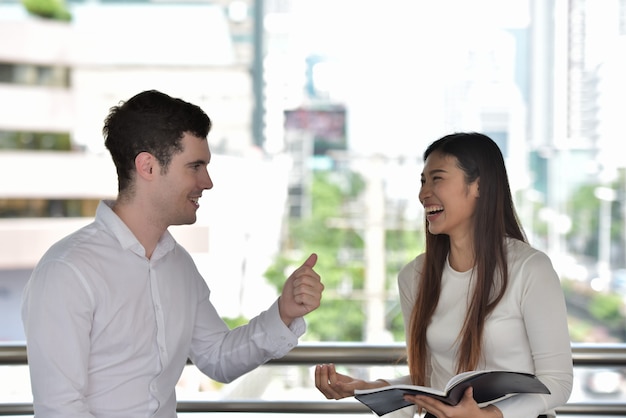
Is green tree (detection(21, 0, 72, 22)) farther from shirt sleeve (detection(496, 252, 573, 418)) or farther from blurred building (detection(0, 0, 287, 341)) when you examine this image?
shirt sleeve (detection(496, 252, 573, 418))

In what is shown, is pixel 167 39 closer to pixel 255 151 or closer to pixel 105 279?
pixel 255 151

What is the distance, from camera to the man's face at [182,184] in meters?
1.35

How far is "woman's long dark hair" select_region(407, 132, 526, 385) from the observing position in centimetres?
150

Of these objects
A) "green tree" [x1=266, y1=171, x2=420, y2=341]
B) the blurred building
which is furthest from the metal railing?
"green tree" [x1=266, y1=171, x2=420, y2=341]

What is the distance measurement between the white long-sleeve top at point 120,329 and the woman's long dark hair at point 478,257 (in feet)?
0.89

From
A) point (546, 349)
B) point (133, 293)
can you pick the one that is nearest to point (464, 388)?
point (546, 349)

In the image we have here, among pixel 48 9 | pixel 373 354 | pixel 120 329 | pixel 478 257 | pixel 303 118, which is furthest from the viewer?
pixel 303 118

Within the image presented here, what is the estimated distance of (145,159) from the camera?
134 centimetres

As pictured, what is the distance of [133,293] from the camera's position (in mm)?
1339

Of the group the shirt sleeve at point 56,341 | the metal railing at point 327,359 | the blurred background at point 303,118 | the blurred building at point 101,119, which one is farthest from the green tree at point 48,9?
the shirt sleeve at point 56,341

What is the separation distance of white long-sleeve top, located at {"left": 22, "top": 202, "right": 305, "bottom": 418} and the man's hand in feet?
0.12

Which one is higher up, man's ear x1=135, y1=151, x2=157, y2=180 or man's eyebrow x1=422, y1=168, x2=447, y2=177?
man's ear x1=135, y1=151, x2=157, y2=180

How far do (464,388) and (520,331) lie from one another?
26cm

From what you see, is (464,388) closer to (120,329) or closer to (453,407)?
(453,407)
